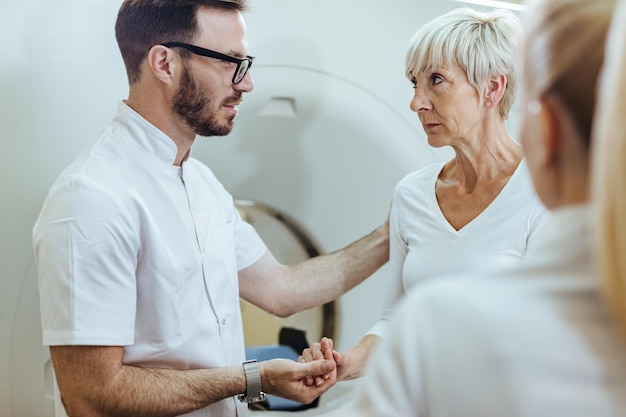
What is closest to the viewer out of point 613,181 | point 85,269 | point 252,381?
point 613,181

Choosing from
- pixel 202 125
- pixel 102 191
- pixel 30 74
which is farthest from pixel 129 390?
pixel 30 74

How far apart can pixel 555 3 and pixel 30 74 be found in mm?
1079

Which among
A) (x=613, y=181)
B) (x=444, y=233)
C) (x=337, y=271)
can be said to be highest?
(x=613, y=181)

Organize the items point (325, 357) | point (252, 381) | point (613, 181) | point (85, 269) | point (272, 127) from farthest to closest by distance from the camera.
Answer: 1. point (272, 127)
2. point (325, 357)
3. point (252, 381)
4. point (85, 269)
5. point (613, 181)

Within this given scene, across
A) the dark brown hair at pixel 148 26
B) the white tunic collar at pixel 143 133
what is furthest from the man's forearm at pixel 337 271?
the dark brown hair at pixel 148 26

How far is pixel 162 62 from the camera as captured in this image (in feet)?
4.61

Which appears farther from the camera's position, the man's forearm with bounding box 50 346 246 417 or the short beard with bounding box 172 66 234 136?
the short beard with bounding box 172 66 234 136

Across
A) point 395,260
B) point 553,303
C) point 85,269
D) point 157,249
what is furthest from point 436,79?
point 553,303

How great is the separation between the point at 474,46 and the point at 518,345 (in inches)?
37.4

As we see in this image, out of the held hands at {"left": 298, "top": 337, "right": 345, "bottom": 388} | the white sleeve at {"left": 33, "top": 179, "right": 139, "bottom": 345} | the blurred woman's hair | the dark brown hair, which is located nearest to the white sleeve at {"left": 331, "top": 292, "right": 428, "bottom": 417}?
the blurred woman's hair

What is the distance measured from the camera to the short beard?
55.6 inches

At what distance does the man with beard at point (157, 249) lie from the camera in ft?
4.08

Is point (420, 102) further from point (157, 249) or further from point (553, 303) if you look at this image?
point (553, 303)

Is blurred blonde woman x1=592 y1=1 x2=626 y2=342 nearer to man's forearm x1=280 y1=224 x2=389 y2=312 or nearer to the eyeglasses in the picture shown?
the eyeglasses
